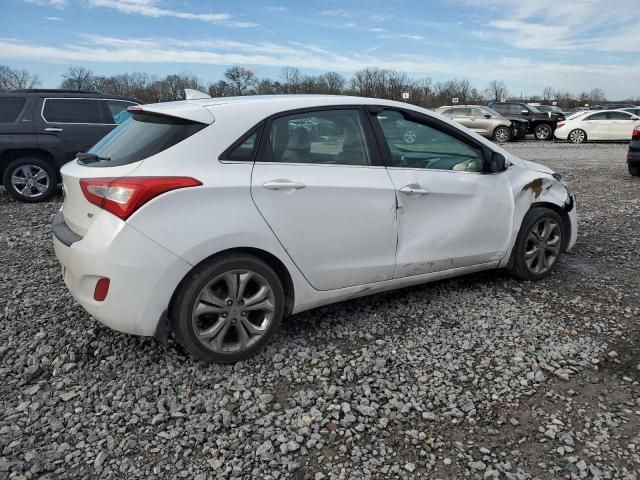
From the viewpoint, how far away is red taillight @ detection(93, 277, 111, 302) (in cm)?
273

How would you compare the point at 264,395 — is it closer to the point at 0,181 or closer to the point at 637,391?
the point at 637,391

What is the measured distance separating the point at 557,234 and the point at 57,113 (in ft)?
26.2

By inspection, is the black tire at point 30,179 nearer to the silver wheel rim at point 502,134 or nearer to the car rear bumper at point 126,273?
the car rear bumper at point 126,273

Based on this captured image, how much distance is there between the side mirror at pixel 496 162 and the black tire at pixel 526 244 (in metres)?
0.53

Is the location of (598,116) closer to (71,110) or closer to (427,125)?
(71,110)

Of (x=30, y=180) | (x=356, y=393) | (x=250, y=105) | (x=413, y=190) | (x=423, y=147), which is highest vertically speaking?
(x=250, y=105)

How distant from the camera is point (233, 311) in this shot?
118 inches

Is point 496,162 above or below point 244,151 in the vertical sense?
below

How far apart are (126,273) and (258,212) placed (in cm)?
80

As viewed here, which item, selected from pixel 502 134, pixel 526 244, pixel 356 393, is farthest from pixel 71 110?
pixel 502 134

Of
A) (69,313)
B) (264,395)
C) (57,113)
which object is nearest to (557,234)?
(264,395)

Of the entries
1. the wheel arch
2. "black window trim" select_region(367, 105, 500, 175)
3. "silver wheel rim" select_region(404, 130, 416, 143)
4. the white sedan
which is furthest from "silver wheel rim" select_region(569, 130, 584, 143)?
"silver wheel rim" select_region(404, 130, 416, 143)

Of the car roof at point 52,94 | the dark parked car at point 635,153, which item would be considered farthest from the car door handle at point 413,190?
the dark parked car at point 635,153

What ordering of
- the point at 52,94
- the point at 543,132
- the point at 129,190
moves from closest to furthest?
1. the point at 129,190
2. the point at 52,94
3. the point at 543,132
